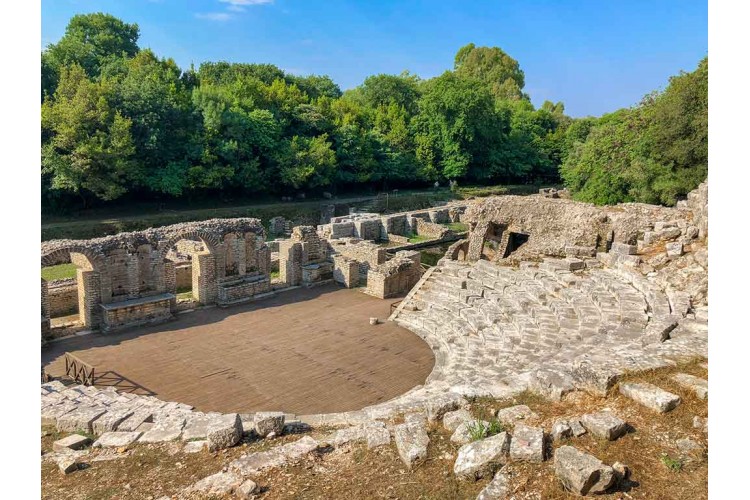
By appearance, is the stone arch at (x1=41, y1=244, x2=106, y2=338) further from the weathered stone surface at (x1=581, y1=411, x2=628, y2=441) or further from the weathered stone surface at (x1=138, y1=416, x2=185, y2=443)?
the weathered stone surface at (x1=581, y1=411, x2=628, y2=441)

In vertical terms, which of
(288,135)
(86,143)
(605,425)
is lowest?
(605,425)

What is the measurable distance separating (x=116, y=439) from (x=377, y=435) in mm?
3750

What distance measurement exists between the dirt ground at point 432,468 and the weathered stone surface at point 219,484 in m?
0.25

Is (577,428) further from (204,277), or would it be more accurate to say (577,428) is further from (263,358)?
(204,277)

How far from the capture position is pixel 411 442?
5.86m

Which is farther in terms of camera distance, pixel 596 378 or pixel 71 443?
pixel 71 443

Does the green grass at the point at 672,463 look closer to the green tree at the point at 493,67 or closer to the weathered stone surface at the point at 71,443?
the weathered stone surface at the point at 71,443

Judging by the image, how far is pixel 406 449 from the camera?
18.8 ft

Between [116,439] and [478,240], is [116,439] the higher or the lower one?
the lower one

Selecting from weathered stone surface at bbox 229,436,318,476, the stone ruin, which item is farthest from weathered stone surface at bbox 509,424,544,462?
the stone ruin

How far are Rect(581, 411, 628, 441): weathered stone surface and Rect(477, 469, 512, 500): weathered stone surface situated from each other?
1.20 metres

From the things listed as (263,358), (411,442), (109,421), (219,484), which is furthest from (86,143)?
(411,442)

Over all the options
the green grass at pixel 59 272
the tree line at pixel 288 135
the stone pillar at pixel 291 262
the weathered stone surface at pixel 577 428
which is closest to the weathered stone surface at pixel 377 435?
the weathered stone surface at pixel 577 428

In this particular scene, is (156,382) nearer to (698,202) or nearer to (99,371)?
(99,371)
